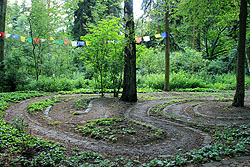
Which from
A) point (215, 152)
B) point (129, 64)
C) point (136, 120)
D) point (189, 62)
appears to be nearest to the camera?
point (215, 152)

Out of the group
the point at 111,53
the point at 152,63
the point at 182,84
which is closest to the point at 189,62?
the point at 152,63

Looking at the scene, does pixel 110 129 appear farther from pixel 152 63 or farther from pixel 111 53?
pixel 152 63

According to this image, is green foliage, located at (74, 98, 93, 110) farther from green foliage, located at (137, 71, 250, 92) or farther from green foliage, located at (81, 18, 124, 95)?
green foliage, located at (137, 71, 250, 92)

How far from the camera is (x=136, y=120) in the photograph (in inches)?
228

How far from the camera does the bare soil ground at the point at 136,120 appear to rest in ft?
12.6

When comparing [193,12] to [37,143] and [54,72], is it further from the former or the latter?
[54,72]

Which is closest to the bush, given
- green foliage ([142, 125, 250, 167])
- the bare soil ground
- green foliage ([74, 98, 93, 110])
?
the bare soil ground

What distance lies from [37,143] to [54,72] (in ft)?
38.2

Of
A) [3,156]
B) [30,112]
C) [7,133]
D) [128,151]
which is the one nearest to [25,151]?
[3,156]

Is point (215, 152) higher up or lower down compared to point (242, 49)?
lower down

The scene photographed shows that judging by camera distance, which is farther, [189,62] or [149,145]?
[189,62]

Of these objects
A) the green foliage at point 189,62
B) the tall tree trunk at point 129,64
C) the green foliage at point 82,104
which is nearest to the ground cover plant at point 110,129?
the green foliage at point 82,104

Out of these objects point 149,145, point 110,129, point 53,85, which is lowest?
point 149,145

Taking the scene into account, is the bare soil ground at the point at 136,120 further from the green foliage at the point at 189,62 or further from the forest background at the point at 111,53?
the green foliage at the point at 189,62
